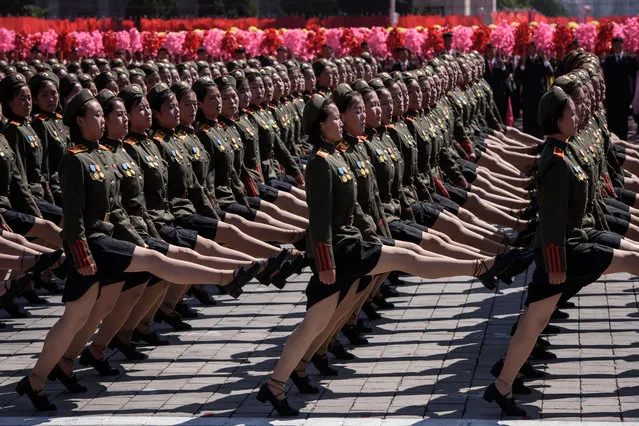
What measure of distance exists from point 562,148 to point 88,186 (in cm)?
303

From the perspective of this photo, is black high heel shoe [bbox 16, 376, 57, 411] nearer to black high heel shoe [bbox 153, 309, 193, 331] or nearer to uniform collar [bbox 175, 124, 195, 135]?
black high heel shoe [bbox 153, 309, 193, 331]

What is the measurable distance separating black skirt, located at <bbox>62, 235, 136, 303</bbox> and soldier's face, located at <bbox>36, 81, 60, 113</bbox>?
3644mm

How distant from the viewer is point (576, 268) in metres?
8.65

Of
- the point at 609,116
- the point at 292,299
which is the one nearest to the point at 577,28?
the point at 609,116

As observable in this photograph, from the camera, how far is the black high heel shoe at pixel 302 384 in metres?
9.34

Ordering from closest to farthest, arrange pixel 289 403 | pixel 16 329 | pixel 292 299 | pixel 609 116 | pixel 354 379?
pixel 289 403 → pixel 354 379 → pixel 16 329 → pixel 292 299 → pixel 609 116

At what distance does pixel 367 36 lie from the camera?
1377 inches

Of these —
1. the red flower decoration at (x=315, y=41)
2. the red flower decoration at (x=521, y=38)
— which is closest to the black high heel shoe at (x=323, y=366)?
the red flower decoration at (x=521, y=38)

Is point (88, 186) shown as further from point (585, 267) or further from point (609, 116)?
point (609, 116)

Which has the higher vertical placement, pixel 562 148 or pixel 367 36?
pixel 562 148

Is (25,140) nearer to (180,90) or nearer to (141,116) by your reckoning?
(180,90)

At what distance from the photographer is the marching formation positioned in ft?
28.7

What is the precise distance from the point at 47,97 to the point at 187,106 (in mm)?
1789

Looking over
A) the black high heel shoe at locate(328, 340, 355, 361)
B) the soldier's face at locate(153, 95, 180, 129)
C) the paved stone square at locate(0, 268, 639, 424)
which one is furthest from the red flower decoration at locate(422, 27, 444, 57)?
the black high heel shoe at locate(328, 340, 355, 361)
